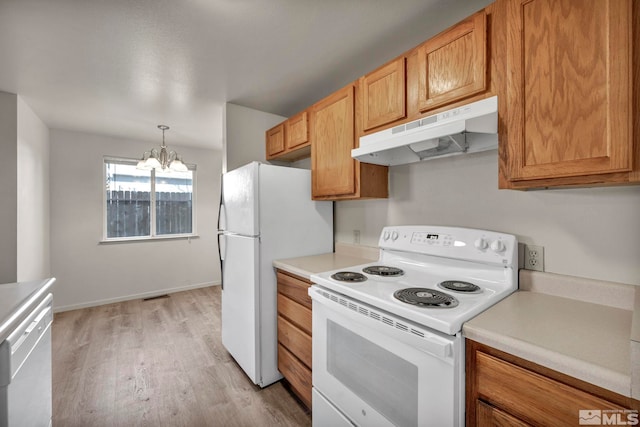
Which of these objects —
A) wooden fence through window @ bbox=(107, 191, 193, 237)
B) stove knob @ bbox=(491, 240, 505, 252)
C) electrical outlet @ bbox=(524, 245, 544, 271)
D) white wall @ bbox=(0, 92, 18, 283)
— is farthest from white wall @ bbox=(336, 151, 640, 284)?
wooden fence through window @ bbox=(107, 191, 193, 237)

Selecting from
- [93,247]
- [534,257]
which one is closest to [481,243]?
[534,257]

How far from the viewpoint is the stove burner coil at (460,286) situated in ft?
4.19

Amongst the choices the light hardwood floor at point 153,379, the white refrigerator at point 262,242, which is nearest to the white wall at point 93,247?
the light hardwood floor at point 153,379

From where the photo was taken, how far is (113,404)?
1912 mm

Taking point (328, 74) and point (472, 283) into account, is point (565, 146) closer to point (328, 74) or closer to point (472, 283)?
point (472, 283)

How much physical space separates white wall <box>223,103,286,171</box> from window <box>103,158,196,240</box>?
174 centimetres

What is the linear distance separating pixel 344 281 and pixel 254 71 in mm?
1754

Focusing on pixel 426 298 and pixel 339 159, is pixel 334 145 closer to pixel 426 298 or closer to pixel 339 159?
pixel 339 159

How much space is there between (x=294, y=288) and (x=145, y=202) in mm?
3615

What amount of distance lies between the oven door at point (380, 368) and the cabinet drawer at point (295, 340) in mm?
195

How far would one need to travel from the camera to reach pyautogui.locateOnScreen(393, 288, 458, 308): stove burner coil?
1086 millimetres

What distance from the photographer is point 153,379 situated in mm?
2191

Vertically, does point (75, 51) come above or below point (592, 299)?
above

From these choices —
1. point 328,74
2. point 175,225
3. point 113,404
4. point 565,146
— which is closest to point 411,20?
point 328,74
